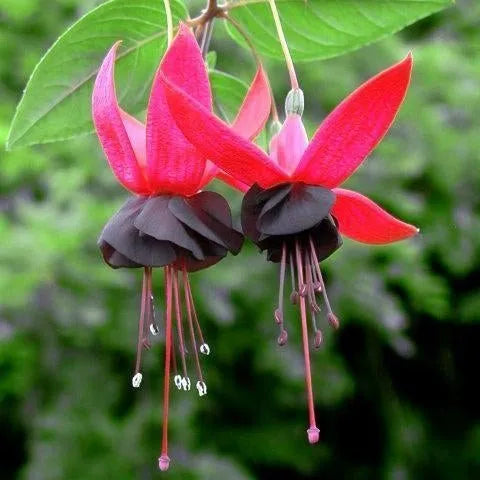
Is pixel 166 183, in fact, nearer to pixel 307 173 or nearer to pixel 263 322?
pixel 307 173

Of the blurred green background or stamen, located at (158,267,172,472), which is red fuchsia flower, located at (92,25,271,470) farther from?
the blurred green background

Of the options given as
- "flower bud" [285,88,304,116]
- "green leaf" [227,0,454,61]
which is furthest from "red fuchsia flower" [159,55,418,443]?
"green leaf" [227,0,454,61]

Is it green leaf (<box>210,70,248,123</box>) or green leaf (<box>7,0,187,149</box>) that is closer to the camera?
green leaf (<box>7,0,187,149</box>)

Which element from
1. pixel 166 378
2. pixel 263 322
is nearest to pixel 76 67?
pixel 166 378

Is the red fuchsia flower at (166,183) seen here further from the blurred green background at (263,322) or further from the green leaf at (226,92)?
the blurred green background at (263,322)

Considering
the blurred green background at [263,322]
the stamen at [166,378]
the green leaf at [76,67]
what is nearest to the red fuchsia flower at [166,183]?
the stamen at [166,378]

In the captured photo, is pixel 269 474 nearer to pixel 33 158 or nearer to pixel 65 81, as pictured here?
pixel 33 158
